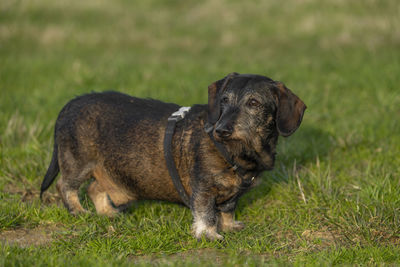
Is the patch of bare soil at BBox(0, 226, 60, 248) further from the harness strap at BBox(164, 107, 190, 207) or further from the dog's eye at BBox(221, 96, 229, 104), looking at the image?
the dog's eye at BBox(221, 96, 229, 104)

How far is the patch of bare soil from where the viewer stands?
14.3 ft

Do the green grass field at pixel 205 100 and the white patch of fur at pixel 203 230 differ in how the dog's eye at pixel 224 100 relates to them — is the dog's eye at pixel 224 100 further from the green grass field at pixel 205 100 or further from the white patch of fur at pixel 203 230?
the green grass field at pixel 205 100

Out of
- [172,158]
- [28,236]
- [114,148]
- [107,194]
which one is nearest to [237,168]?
[172,158]

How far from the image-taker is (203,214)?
4359 mm

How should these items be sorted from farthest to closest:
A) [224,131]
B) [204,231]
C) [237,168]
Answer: [204,231]
[237,168]
[224,131]

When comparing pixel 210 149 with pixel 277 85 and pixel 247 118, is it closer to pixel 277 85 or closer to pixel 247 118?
pixel 247 118

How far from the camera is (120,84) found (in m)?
9.40

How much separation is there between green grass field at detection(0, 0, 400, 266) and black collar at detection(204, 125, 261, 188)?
559mm

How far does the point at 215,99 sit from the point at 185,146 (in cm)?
53

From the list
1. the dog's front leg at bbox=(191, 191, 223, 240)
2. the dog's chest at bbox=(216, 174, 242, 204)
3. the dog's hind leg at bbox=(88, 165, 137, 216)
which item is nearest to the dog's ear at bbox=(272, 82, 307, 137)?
the dog's chest at bbox=(216, 174, 242, 204)

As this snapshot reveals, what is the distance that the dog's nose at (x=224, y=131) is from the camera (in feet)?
12.5

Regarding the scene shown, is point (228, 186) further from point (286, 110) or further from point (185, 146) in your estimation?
point (286, 110)

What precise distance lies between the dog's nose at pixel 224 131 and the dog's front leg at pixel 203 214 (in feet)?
2.31

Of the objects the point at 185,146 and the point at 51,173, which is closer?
the point at 185,146
